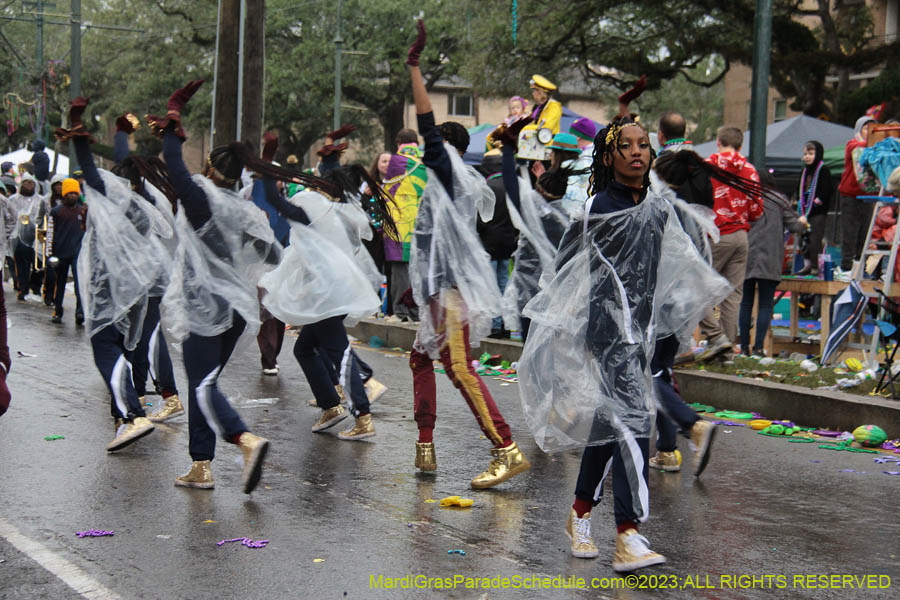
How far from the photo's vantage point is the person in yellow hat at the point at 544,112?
32.8 feet

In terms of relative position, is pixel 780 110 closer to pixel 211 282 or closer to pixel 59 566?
pixel 211 282

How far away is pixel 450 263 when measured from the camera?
21.2 feet

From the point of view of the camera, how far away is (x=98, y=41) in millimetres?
53500

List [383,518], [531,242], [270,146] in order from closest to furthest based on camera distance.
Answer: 1. [383,518]
2. [270,146]
3. [531,242]

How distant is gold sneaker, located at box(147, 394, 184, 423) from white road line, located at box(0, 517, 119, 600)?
2843 millimetres

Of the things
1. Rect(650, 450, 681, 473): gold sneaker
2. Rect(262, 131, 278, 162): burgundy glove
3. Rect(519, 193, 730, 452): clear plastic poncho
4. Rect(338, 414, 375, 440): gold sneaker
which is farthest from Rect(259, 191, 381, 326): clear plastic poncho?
Rect(519, 193, 730, 452): clear plastic poncho

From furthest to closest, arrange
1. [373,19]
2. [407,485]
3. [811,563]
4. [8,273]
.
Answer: [373,19], [8,273], [407,485], [811,563]

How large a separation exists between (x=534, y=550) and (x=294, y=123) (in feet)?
157

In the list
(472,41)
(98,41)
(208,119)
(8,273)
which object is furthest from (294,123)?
(8,273)

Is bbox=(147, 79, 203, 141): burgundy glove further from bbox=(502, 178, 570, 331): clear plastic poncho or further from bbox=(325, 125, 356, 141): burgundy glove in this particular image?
bbox=(502, 178, 570, 331): clear plastic poncho

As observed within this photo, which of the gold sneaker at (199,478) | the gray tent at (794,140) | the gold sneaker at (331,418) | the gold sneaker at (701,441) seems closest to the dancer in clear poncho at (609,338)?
the gold sneaker at (701,441)

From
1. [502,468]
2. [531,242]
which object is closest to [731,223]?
[531,242]

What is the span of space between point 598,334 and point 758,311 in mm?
6326

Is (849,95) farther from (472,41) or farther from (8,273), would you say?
(8,273)
